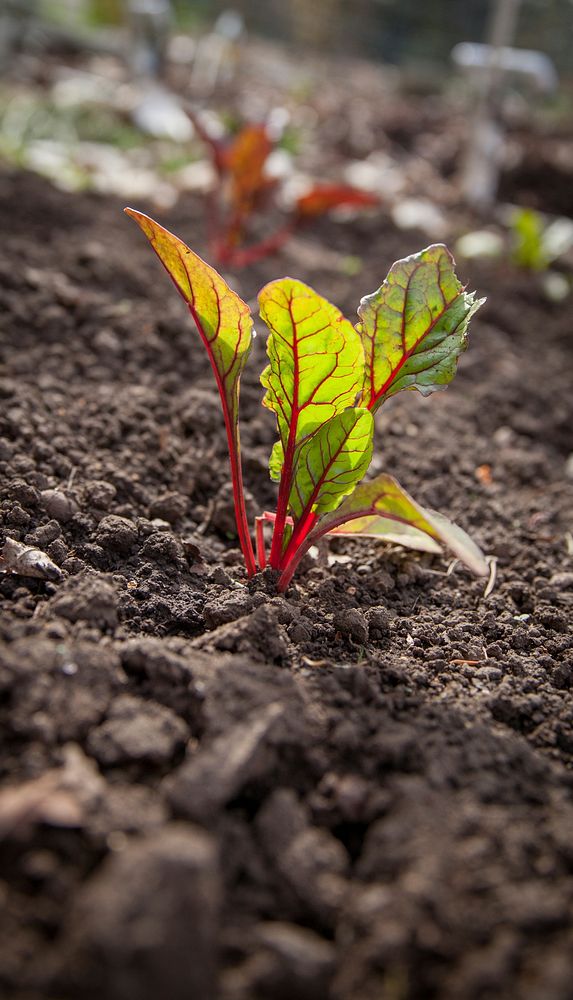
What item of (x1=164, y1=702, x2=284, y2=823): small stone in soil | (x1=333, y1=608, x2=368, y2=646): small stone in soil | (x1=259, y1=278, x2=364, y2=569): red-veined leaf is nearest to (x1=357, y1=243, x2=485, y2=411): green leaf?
(x1=259, y1=278, x2=364, y2=569): red-veined leaf

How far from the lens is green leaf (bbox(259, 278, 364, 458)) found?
1212mm

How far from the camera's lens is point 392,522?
1.44m

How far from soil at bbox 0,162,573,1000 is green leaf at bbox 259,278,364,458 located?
0.34 meters

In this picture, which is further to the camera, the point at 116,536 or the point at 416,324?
the point at 116,536

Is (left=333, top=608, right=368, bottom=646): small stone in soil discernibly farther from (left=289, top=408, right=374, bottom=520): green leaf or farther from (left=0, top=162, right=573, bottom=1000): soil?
(left=289, top=408, right=374, bottom=520): green leaf

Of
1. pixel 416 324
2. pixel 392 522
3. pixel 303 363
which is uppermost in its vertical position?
pixel 416 324

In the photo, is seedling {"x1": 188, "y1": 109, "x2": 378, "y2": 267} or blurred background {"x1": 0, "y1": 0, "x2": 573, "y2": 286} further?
blurred background {"x1": 0, "y1": 0, "x2": 573, "y2": 286}

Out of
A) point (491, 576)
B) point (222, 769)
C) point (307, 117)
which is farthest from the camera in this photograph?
point (307, 117)

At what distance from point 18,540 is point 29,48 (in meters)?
7.82

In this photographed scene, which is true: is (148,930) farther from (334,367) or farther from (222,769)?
(334,367)

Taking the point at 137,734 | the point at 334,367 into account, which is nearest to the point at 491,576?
the point at 334,367

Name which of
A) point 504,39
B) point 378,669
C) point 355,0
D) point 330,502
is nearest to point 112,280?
point 330,502

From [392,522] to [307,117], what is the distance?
6343 mm

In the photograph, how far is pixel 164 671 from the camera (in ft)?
3.89
